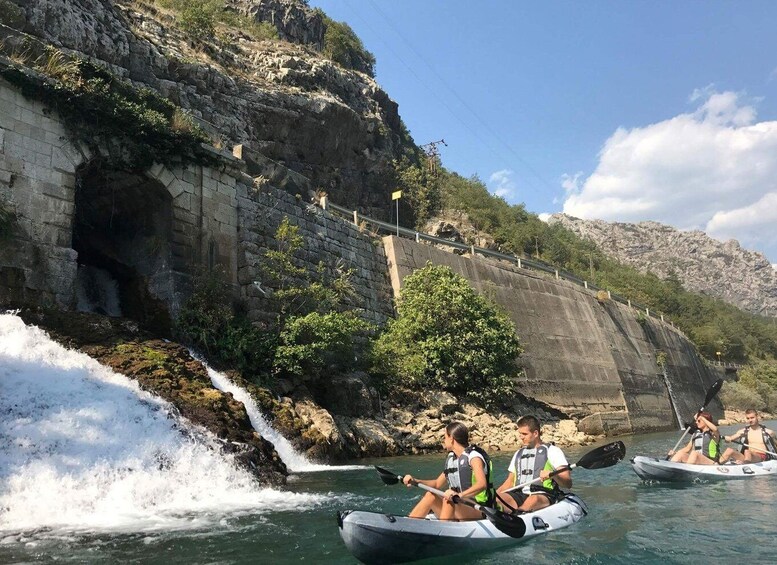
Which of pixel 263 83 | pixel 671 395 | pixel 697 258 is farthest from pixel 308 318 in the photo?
pixel 697 258

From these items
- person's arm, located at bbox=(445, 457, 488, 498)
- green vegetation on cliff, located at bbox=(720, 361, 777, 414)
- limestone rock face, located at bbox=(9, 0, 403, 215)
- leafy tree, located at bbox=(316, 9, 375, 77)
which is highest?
leafy tree, located at bbox=(316, 9, 375, 77)

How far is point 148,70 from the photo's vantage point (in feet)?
80.2

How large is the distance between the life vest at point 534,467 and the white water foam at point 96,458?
2686mm

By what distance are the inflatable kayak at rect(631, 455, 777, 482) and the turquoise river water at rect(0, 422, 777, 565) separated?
1016 millimetres

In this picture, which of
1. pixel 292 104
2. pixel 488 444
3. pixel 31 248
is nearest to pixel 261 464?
pixel 31 248

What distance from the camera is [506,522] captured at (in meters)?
5.59

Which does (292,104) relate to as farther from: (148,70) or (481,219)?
(481,219)

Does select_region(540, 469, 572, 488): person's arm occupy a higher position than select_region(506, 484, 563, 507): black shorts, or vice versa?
select_region(540, 469, 572, 488): person's arm

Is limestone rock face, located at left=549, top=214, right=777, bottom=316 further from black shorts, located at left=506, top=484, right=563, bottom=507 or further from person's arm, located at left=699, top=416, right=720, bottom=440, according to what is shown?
black shorts, located at left=506, top=484, right=563, bottom=507

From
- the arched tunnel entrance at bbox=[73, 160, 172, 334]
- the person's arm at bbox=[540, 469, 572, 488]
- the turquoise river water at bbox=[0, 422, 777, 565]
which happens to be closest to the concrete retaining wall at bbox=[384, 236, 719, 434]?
the arched tunnel entrance at bbox=[73, 160, 172, 334]

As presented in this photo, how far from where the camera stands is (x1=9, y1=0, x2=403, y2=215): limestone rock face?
2288 cm

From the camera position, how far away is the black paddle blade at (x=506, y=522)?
18.0 ft

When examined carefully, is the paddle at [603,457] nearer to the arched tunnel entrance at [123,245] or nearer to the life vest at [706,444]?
the life vest at [706,444]

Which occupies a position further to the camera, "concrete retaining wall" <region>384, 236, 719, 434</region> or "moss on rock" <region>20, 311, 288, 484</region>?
"concrete retaining wall" <region>384, 236, 719, 434</region>
